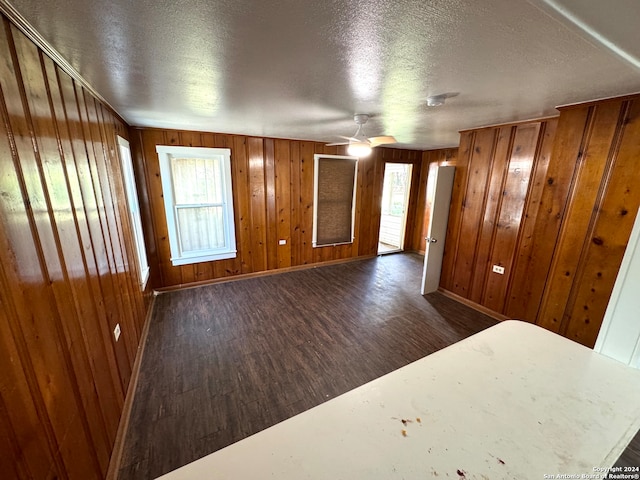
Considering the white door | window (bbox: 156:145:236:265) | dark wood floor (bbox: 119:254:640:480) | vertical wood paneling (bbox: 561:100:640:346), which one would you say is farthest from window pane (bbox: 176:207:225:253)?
vertical wood paneling (bbox: 561:100:640:346)

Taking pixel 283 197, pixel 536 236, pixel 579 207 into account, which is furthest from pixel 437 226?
pixel 283 197

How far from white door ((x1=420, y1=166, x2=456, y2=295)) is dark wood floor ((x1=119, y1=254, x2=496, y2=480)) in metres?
0.31

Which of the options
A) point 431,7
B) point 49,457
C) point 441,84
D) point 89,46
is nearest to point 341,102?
point 441,84

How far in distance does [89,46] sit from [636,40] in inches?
97.3

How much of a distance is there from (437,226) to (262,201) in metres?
2.77

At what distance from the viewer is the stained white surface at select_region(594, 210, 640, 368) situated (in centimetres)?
100

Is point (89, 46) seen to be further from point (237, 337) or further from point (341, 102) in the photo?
point (237, 337)

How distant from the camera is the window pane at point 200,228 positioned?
382cm

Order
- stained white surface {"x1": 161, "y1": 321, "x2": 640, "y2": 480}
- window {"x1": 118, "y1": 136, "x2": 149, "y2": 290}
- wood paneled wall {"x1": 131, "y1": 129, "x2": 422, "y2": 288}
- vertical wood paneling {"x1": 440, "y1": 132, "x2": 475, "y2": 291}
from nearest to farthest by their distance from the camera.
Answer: stained white surface {"x1": 161, "y1": 321, "x2": 640, "y2": 480} < window {"x1": 118, "y1": 136, "x2": 149, "y2": 290} < vertical wood paneling {"x1": 440, "y1": 132, "x2": 475, "y2": 291} < wood paneled wall {"x1": 131, "y1": 129, "x2": 422, "y2": 288}

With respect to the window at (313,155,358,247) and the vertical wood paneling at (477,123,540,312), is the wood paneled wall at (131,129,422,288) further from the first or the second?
the vertical wood paneling at (477,123,540,312)

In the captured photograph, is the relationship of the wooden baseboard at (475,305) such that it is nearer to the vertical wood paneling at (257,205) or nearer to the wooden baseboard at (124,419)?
the vertical wood paneling at (257,205)

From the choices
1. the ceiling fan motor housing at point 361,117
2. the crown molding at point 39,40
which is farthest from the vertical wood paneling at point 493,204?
the crown molding at point 39,40

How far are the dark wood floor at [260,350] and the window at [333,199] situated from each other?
3.60 feet

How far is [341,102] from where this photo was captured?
2098 mm
